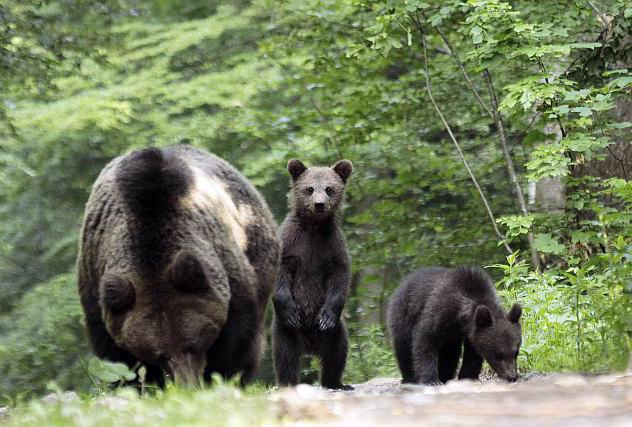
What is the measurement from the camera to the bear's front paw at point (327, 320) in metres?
9.60

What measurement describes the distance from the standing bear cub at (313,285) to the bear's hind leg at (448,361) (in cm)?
92

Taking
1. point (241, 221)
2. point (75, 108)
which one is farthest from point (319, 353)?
point (75, 108)

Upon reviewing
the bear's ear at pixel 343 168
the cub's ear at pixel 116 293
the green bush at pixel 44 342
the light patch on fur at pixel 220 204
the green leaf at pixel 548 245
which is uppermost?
the bear's ear at pixel 343 168

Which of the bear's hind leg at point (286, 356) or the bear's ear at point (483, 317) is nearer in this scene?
the bear's ear at point (483, 317)

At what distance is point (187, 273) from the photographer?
657 centimetres

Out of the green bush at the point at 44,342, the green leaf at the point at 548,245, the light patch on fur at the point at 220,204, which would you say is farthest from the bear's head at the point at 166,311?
the green bush at the point at 44,342

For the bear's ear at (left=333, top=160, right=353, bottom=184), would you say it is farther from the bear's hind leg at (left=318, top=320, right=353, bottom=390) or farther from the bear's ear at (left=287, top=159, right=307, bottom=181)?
the bear's hind leg at (left=318, top=320, right=353, bottom=390)

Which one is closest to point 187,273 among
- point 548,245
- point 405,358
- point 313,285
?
point 313,285

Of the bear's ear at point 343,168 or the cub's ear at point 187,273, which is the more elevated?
the bear's ear at point 343,168

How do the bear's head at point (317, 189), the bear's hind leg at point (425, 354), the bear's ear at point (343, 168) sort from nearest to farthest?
1. the bear's hind leg at point (425, 354)
2. the bear's head at point (317, 189)
3. the bear's ear at point (343, 168)

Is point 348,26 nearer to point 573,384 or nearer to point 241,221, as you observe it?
point 241,221

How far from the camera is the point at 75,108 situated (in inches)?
621

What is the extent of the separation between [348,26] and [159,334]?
866cm

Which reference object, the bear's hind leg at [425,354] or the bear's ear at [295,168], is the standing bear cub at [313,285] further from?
the bear's hind leg at [425,354]
